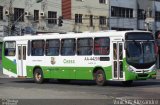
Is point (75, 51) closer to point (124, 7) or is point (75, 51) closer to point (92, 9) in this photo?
point (92, 9)

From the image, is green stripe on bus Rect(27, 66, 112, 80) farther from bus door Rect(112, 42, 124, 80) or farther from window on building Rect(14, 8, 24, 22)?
window on building Rect(14, 8, 24, 22)

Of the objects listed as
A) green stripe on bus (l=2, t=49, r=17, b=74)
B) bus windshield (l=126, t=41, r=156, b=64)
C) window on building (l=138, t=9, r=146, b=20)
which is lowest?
green stripe on bus (l=2, t=49, r=17, b=74)

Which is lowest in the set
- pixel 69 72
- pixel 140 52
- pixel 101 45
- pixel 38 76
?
pixel 38 76

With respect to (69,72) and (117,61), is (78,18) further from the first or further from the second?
(117,61)

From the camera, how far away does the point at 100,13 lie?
64.5 meters

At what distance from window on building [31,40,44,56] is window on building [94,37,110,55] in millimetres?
4415

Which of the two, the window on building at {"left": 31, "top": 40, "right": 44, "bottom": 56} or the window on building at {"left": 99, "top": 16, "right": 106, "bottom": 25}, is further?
the window on building at {"left": 99, "top": 16, "right": 106, "bottom": 25}

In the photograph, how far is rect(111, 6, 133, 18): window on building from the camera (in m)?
66.7

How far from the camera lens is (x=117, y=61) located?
25141 millimetres

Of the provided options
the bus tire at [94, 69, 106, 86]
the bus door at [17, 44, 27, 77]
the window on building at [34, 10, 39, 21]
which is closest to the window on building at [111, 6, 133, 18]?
the window on building at [34, 10, 39, 21]

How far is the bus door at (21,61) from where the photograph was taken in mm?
30641

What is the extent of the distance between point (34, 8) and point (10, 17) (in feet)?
12.8

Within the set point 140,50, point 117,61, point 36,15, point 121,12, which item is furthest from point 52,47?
point 121,12

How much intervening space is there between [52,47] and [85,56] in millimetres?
2820
